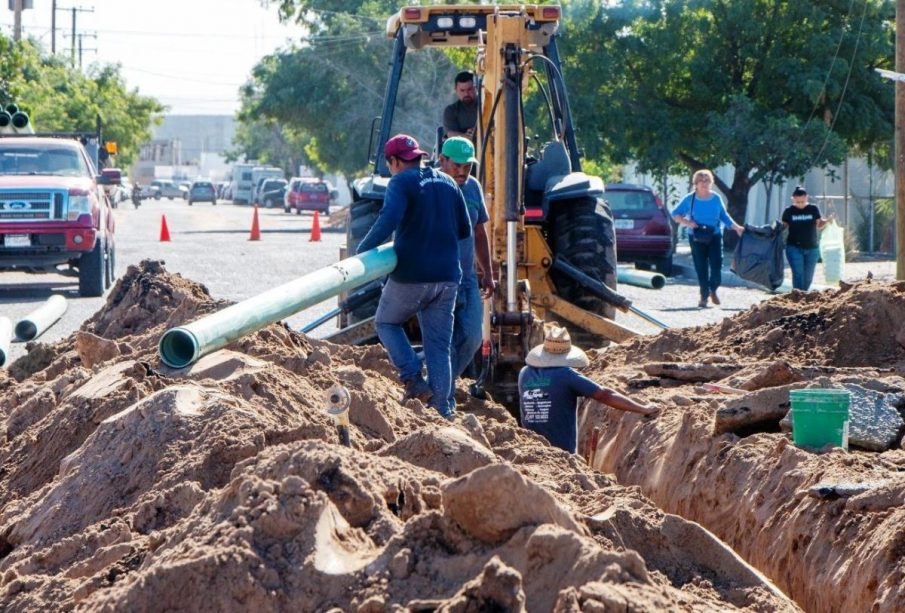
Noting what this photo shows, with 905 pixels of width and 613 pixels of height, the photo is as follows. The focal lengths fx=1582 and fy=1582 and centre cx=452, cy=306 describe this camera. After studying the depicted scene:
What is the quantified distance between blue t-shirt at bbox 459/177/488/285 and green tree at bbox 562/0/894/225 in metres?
20.2

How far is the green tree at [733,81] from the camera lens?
29.4m

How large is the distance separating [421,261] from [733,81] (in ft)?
76.0

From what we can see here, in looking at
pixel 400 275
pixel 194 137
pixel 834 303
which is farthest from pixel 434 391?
pixel 194 137

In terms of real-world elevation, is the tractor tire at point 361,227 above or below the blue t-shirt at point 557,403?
above

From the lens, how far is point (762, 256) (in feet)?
65.1

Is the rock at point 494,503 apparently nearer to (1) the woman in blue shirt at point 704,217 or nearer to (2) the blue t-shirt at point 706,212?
(1) the woman in blue shirt at point 704,217

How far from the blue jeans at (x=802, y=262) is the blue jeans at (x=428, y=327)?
10.9m

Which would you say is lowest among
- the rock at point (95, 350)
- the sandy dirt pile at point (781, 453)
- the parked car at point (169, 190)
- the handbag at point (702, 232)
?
the sandy dirt pile at point (781, 453)

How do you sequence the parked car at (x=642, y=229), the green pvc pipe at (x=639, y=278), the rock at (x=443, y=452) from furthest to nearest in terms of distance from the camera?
1. the parked car at (x=642, y=229)
2. the green pvc pipe at (x=639, y=278)
3. the rock at (x=443, y=452)

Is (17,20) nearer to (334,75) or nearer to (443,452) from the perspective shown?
(334,75)

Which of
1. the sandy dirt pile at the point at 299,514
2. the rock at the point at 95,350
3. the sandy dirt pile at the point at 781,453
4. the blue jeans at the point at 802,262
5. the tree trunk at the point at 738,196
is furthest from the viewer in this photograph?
the tree trunk at the point at 738,196

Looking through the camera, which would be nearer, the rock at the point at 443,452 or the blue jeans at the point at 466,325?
the rock at the point at 443,452

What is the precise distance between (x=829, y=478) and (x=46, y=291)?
51.8 ft

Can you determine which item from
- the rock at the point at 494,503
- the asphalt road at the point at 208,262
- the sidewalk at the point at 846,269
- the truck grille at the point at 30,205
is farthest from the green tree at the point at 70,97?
the rock at the point at 494,503
